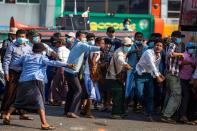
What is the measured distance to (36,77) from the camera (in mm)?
11047

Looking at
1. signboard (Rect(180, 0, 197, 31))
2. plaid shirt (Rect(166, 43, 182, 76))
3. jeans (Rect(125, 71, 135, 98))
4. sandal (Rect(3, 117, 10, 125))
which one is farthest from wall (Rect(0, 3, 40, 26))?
sandal (Rect(3, 117, 10, 125))

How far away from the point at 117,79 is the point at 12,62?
2288 mm

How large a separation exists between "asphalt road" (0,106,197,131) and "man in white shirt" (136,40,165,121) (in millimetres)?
450

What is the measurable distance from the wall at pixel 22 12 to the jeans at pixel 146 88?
1770cm

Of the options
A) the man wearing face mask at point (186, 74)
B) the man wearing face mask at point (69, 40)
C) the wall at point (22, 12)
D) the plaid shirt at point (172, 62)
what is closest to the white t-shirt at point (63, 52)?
the man wearing face mask at point (69, 40)

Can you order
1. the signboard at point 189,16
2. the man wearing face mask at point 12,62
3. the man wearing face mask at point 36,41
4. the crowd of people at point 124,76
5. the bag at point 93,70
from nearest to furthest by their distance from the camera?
the man wearing face mask at point 12,62
the crowd of people at point 124,76
the man wearing face mask at point 36,41
the bag at point 93,70
the signboard at point 189,16

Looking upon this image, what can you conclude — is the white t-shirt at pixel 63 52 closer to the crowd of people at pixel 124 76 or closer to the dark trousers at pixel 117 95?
the crowd of people at pixel 124 76

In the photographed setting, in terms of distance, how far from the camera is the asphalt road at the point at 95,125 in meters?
11.3

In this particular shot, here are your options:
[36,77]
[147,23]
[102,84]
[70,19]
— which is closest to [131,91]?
[102,84]

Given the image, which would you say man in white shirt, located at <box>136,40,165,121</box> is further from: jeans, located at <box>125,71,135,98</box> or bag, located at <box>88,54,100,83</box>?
bag, located at <box>88,54,100,83</box>

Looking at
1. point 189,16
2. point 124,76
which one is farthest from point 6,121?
point 189,16

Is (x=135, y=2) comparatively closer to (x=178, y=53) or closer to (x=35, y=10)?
(x=35, y=10)

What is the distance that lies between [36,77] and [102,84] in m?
3.58

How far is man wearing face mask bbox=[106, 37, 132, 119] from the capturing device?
41.5ft
